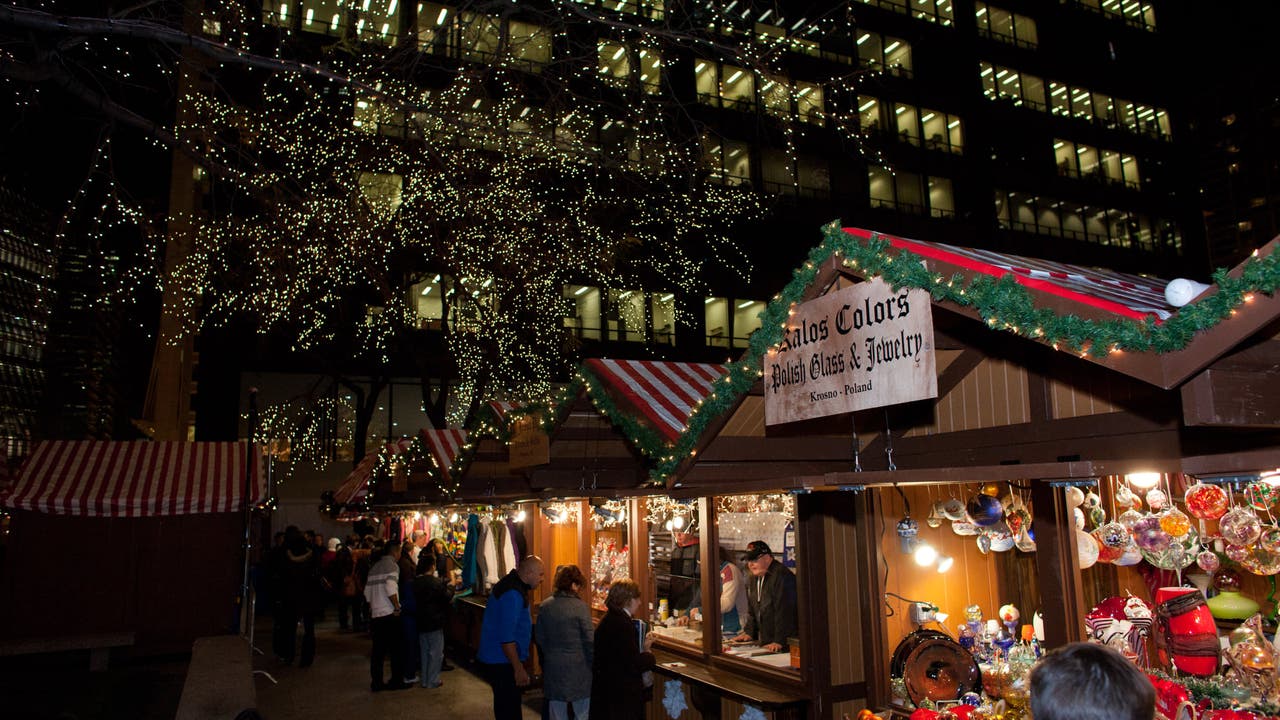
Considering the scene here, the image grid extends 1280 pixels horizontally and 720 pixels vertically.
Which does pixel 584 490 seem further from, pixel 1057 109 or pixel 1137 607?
pixel 1057 109

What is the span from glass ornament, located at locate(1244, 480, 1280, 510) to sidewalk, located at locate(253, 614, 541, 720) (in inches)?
287

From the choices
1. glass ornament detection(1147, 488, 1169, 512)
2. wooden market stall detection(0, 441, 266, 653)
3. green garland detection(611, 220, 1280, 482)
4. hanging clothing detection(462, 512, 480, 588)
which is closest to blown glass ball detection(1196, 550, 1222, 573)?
glass ornament detection(1147, 488, 1169, 512)

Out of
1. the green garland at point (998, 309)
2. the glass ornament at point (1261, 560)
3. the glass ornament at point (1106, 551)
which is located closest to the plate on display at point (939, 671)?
the glass ornament at point (1106, 551)

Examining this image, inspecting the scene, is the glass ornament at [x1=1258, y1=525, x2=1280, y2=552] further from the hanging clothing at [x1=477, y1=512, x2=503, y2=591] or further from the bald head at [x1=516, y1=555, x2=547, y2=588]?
the hanging clothing at [x1=477, y1=512, x2=503, y2=591]

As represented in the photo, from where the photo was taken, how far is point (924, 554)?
702 centimetres

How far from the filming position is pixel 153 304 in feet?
74.6

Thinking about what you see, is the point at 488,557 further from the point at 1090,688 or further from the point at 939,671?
the point at 1090,688

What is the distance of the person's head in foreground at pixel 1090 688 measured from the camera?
7.38ft

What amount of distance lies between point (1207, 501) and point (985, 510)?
1.47m

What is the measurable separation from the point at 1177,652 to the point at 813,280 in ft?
9.66

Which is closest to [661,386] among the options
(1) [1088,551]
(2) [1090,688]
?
(1) [1088,551]

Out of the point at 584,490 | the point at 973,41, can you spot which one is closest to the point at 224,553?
the point at 584,490

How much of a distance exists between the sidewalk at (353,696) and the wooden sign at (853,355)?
6.56 metres

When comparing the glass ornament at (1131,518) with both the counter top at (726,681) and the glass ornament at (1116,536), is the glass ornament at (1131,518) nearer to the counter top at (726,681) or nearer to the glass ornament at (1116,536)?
the glass ornament at (1116,536)
